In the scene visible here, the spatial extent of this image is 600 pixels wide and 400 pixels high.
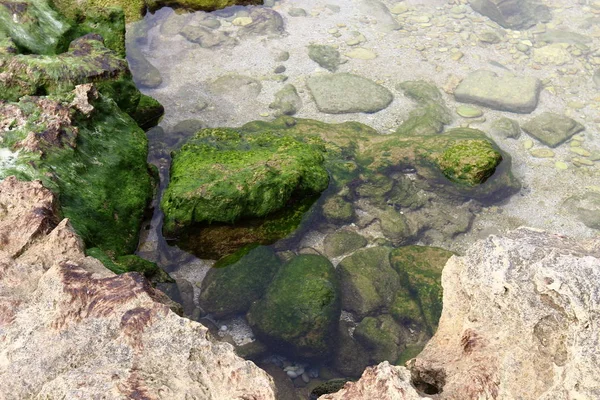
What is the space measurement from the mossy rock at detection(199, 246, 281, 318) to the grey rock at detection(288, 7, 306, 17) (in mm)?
7329

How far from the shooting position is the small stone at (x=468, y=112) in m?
9.94

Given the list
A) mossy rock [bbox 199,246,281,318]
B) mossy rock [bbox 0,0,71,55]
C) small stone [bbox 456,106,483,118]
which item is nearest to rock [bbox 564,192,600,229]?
small stone [bbox 456,106,483,118]

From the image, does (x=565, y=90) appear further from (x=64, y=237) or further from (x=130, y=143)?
(x=64, y=237)

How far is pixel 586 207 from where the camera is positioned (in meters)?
8.30

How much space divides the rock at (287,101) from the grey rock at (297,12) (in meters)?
2.94

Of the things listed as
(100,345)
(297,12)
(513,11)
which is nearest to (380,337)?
(100,345)

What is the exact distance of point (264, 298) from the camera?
21.8 ft

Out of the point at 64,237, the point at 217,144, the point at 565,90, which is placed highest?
the point at 64,237

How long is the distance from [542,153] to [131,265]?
7.29 m

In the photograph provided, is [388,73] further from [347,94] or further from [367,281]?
[367,281]

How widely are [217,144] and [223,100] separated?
84.0 inches

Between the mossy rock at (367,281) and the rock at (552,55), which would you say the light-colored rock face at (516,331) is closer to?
the mossy rock at (367,281)

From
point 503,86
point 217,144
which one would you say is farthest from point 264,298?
point 503,86

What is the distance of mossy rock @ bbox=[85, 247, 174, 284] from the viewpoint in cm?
528
